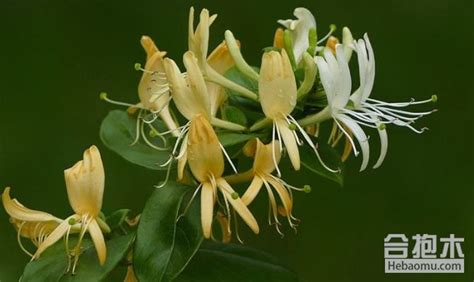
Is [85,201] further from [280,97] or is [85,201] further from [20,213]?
[280,97]

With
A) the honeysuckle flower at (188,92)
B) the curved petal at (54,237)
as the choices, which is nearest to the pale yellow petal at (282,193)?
the honeysuckle flower at (188,92)

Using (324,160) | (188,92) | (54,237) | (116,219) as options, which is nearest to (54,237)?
(54,237)

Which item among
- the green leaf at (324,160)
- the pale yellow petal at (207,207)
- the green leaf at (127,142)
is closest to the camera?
the pale yellow petal at (207,207)

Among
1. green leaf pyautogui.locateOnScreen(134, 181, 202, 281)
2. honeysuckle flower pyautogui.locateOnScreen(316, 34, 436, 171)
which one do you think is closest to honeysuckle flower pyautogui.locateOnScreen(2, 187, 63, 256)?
green leaf pyautogui.locateOnScreen(134, 181, 202, 281)

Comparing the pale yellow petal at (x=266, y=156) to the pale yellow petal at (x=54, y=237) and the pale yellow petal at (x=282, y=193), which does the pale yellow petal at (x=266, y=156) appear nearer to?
the pale yellow petal at (x=282, y=193)

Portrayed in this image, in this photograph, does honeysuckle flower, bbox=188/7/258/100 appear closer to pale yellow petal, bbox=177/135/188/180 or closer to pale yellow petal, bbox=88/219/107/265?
pale yellow petal, bbox=177/135/188/180
